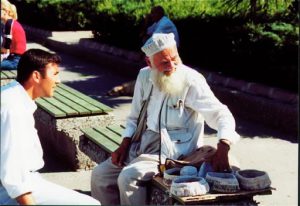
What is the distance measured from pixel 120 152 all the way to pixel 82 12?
14.6 meters

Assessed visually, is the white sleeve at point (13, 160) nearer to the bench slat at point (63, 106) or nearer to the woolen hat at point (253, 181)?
the woolen hat at point (253, 181)

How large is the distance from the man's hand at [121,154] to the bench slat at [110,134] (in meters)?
0.64

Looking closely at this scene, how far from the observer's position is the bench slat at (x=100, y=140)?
17.4ft

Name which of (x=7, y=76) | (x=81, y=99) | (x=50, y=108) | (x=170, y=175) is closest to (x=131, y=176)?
(x=170, y=175)

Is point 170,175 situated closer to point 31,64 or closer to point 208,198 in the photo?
point 208,198

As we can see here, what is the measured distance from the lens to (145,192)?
4348 mm

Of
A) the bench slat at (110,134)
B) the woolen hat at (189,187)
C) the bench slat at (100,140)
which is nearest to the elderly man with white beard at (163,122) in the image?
the woolen hat at (189,187)

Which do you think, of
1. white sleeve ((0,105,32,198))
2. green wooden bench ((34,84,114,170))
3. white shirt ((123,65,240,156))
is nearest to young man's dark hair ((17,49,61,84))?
white sleeve ((0,105,32,198))

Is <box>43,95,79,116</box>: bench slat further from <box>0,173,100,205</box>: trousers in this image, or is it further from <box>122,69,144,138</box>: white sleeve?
<box>0,173,100,205</box>: trousers

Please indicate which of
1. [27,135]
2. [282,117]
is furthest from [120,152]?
[282,117]

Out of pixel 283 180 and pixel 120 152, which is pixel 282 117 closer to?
pixel 283 180

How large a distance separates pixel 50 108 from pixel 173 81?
2.51m

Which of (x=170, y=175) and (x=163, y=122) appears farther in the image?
(x=163, y=122)

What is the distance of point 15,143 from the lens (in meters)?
3.14
